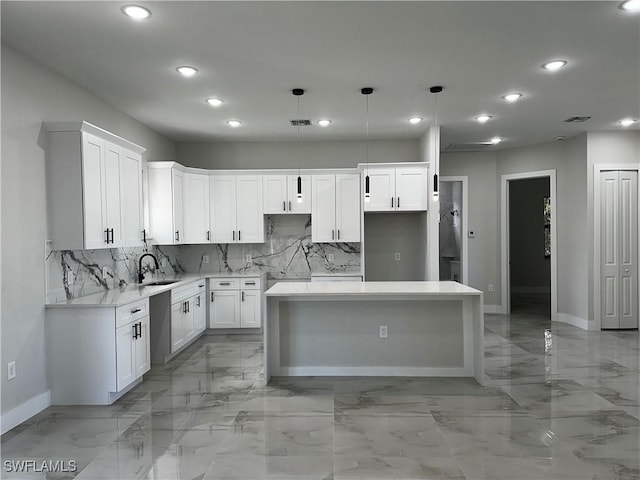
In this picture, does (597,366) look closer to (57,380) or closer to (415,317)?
(415,317)

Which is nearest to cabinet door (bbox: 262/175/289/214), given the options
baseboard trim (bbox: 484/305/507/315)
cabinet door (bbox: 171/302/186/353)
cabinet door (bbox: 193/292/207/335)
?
cabinet door (bbox: 193/292/207/335)

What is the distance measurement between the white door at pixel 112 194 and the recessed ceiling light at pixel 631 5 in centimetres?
410

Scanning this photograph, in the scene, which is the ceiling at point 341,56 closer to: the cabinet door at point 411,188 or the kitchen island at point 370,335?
the cabinet door at point 411,188

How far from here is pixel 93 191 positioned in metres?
3.95

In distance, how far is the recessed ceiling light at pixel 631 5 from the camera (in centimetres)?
282

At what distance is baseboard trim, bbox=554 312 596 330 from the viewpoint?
21.2ft

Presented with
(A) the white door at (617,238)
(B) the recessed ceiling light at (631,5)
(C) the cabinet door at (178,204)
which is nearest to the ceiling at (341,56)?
(B) the recessed ceiling light at (631,5)

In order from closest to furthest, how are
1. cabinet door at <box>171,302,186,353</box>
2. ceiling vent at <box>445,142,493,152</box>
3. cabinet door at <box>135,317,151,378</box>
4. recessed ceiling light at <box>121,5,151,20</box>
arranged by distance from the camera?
1. recessed ceiling light at <box>121,5,151,20</box>
2. cabinet door at <box>135,317,151,378</box>
3. cabinet door at <box>171,302,186,353</box>
4. ceiling vent at <box>445,142,493,152</box>

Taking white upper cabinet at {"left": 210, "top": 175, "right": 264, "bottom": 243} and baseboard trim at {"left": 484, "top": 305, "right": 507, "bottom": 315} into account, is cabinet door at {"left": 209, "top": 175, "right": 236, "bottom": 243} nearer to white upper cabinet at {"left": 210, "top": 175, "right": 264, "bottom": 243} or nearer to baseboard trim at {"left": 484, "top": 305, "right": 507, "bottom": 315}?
white upper cabinet at {"left": 210, "top": 175, "right": 264, "bottom": 243}

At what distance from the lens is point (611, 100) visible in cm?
496

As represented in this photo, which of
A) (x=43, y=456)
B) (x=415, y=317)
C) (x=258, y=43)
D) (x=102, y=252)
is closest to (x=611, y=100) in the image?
(x=415, y=317)

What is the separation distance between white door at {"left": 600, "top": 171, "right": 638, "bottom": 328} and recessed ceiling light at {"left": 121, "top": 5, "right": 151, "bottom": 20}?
6184 mm

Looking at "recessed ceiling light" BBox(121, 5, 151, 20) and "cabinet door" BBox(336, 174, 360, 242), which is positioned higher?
"recessed ceiling light" BBox(121, 5, 151, 20)

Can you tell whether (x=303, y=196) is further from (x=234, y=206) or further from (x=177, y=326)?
(x=177, y=326)
